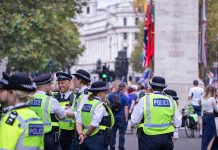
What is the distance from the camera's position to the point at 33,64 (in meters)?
48.1

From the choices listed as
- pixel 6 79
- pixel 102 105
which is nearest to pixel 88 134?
pixel 102 105

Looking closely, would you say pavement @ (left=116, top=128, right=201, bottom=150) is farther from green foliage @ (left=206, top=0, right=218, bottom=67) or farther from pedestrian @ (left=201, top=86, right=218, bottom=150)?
green foliage @ (left=206, top=0, right=218, bottom=67)

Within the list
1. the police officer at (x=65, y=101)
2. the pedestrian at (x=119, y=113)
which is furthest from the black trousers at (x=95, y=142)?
the pedestrian at (x=119, y=113)

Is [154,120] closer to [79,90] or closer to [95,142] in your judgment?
[95,142]

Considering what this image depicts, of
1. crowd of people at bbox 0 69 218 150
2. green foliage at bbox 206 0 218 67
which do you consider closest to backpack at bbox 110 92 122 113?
crowd of people at bbox 0 69 218 150

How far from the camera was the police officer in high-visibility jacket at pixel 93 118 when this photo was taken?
39.3ft

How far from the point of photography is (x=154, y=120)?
12.1m

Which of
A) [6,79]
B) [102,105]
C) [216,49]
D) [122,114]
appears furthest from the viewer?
[216,49]

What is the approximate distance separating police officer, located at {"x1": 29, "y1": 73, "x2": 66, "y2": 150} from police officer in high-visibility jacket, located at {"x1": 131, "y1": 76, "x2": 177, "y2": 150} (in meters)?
1.17

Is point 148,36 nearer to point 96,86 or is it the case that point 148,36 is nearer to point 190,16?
point 190,16

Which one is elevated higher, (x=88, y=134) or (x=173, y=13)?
(x=173, y=13)

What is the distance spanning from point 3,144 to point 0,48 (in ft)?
122

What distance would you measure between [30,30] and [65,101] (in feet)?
102

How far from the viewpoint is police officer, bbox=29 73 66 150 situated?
1139 cm
